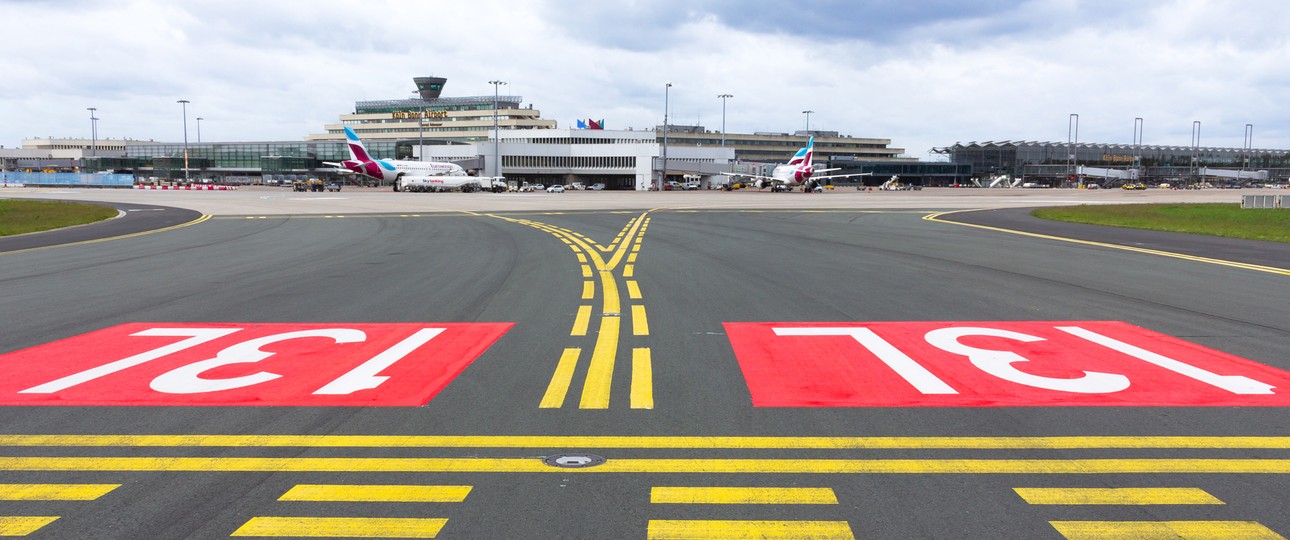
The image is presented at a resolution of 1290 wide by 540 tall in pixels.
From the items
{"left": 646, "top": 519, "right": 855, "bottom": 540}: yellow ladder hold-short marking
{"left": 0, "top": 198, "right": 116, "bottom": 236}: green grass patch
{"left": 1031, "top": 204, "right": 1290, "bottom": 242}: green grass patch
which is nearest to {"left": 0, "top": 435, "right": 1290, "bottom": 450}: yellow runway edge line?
{"left": 646, "top": 519, "right": 855, "bottom": 540}: yellow ladder hold-short marking

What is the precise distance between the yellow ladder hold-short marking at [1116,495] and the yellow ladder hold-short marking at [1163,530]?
0.23 meters

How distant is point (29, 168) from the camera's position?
16288 centimetres

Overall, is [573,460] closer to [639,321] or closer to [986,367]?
[986,367]

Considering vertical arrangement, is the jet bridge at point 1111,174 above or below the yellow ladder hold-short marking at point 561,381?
above

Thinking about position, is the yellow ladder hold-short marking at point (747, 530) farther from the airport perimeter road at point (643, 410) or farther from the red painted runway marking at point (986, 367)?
the red painted runway marking at point (986, 367)

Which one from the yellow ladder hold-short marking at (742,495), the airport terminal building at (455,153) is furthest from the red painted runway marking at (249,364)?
the airport terminal building at (455,153)

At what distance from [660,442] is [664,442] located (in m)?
0.02

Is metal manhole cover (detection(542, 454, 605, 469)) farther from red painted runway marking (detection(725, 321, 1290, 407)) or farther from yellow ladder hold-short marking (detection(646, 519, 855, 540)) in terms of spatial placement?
red painted runway marking (detection(725, 321, 1290, 407))

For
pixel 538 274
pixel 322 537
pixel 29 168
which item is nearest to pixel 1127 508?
pixel 322 537

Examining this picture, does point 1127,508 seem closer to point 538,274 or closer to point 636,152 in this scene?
point 538,274

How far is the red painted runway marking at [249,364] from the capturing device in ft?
19.1

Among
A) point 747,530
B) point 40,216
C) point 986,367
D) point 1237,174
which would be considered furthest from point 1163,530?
point 1237,174

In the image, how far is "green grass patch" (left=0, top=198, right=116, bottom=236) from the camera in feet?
87.1

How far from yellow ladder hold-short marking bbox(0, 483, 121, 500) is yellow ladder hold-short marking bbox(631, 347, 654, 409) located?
310 cm
